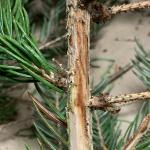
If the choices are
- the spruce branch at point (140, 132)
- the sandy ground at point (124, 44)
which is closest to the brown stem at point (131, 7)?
the spruce branch at point (140, 132)

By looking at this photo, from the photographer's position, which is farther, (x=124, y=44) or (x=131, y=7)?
(x=124, y=44)

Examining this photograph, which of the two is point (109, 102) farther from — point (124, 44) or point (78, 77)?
point (124, 44)

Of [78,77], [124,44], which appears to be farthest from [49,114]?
[124,44]

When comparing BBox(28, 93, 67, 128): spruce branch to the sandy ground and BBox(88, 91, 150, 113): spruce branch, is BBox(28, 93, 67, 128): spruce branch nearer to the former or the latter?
BBox(88, 91, 150, 113): spruce branch

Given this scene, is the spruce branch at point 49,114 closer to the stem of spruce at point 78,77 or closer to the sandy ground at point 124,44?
the stem of spruce at point 78,77

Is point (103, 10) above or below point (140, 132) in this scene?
above

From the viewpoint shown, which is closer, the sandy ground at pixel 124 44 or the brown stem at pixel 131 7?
the brown stem at pixel 131 7

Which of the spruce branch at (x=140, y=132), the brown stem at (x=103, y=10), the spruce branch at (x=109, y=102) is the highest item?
the brown stem at (x=103, y=10)
